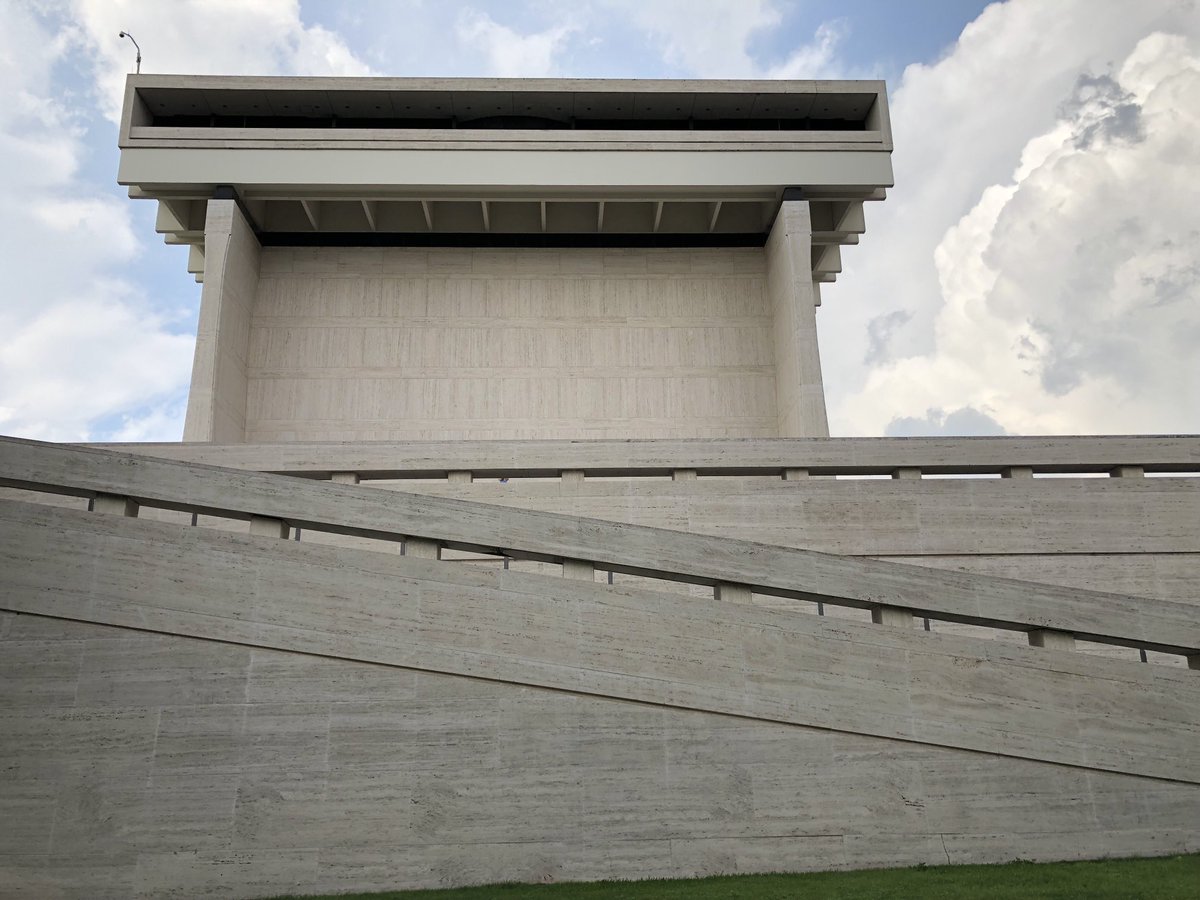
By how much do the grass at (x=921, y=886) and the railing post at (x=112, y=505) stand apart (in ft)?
14.2

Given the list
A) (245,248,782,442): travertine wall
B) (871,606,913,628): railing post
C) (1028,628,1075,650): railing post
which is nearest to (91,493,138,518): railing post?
(871,606,913,628): railing post

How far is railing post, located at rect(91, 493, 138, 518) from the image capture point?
36.9 feet

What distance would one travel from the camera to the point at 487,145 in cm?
2364

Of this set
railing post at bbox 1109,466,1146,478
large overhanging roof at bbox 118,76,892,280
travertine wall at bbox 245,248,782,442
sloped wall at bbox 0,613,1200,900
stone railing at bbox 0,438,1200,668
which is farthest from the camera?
travertine wall at bbox 245,248,782,442

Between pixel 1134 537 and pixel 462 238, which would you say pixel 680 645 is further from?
pixel 462 238

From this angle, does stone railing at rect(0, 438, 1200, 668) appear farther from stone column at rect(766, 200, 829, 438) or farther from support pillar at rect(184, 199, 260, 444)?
stone column at rect(766, 200, 829, 438)

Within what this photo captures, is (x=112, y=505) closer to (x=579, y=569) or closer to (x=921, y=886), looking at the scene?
(x=579, y=569)

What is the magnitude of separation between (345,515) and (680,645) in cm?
345

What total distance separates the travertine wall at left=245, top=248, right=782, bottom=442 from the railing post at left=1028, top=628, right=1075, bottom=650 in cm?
1351

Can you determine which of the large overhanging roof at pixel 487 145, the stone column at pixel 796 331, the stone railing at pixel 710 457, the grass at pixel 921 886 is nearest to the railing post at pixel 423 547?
the grass at pixel 921 886

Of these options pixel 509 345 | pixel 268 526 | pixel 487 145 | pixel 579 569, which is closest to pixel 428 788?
pixel 579 569

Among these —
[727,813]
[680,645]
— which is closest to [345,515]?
[680,645]

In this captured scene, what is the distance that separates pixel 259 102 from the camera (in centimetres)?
2422

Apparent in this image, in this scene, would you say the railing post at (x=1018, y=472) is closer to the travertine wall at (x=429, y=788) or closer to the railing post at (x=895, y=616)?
the railing post at (x=895, y=616)
